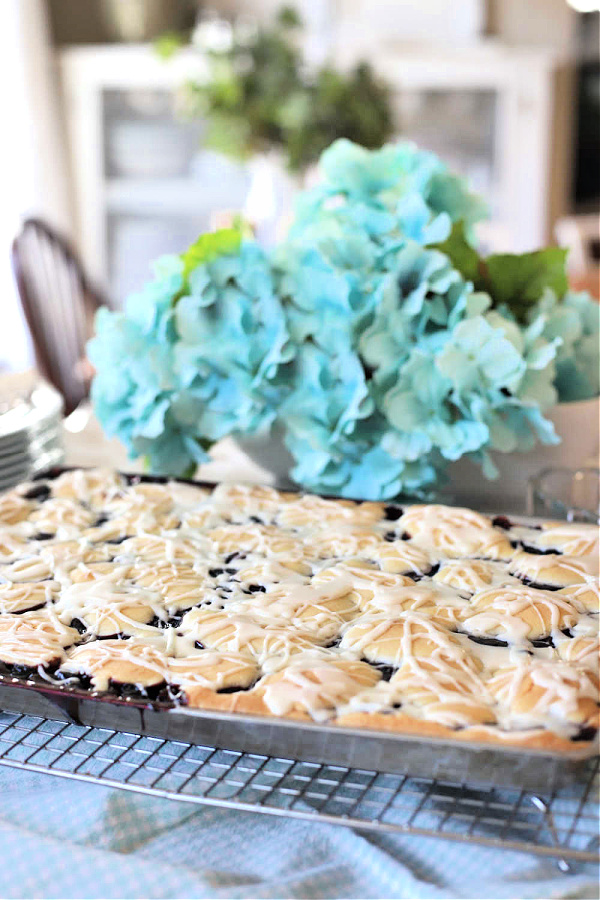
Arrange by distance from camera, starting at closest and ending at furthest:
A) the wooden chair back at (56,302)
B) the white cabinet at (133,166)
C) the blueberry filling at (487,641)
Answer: the blueberry filling at (487,641) < the wooden chair back at (56,302) < the white cabinet at (133,166)

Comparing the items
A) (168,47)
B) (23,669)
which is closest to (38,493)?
(23,669)

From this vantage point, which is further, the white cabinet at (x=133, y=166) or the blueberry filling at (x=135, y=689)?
the white cabinet at (x=133, y=166)

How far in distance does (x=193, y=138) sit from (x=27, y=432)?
8.14ft

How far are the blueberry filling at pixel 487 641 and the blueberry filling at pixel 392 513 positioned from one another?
0.22 metres

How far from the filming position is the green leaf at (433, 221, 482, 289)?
2.91 ft

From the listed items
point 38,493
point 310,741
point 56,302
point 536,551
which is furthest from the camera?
point 56,302

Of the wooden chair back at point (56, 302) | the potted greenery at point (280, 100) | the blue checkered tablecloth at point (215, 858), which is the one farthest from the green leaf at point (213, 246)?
the potted greenery at point (280, 100)

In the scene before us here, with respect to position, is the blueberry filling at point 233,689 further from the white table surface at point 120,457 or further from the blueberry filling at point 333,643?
the white table surface at point 120,457

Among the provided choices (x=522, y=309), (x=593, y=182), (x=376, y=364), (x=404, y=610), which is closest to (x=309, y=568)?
(x=404, y=610)

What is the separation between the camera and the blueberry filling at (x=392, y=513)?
0.82 metres

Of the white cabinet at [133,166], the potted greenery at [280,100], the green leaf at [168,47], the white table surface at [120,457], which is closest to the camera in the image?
the white table surface at [120,457]

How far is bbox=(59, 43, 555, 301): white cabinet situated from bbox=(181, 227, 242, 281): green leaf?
2.36m

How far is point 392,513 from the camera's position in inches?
32.4

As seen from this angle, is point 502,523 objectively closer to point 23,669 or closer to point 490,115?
point 23,669
